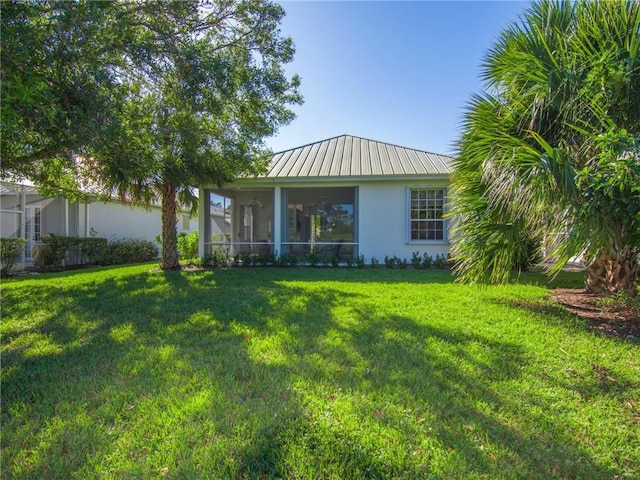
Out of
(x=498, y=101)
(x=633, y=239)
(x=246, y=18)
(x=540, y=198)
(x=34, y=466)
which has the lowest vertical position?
(x=34, y=466)

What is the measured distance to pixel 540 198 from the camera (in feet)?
14.9

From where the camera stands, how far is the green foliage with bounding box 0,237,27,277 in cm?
1058

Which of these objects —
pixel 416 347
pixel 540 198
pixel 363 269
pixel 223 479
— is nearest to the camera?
pixel 223 479

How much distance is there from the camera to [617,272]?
6176mm

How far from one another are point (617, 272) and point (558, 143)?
3.03m

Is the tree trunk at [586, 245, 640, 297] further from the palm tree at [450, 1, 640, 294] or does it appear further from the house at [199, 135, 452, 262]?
the house at [199, 135, 452, 262]

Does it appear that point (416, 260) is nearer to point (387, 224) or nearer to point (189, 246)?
point (387, 224)

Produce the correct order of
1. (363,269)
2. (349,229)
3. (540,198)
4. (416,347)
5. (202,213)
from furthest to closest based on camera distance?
1. (349,229)
2. (202,213)
3. (363,269)
4. (540,198)
5. (416,347)

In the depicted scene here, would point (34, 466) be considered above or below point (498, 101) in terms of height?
below

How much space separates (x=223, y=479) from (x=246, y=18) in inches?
324

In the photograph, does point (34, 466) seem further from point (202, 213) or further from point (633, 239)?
point (202, 213)

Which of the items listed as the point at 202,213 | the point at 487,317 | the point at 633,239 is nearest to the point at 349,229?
the point at 202,213

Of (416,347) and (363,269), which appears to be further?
(363,269)

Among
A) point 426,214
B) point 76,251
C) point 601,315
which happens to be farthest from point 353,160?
point 76,251
